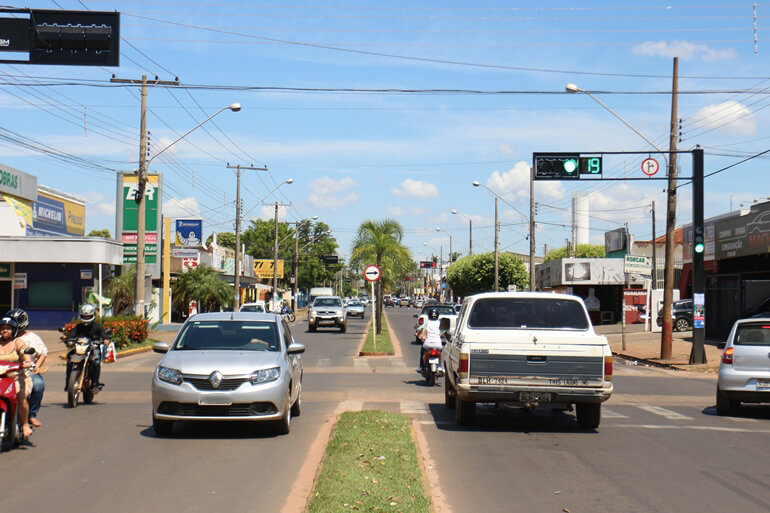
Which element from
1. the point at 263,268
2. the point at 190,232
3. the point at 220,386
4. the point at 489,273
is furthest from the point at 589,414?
the point at 263,268

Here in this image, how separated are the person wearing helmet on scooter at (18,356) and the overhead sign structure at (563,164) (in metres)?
18.0

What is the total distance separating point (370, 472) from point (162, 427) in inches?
158

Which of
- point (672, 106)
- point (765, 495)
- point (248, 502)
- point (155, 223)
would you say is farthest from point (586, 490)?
point (155, 223)

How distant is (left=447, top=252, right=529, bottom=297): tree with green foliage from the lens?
267 feet

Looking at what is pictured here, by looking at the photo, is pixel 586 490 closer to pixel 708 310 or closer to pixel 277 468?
pixel 277 468

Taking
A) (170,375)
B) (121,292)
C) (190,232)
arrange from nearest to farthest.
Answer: (170,375) < (121,292) < (190,232)

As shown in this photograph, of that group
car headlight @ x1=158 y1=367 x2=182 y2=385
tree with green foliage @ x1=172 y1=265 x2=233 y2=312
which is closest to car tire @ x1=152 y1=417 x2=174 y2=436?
car headlight @ x1=158 y1=367 x2=182 y2=385

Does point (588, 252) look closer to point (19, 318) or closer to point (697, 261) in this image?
point (697, 261)

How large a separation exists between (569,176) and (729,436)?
14132mm

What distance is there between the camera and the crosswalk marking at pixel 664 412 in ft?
48.0

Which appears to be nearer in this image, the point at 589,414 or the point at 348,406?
the point at 589,414

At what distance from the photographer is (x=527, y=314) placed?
13.1m

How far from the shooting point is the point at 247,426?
1262cm

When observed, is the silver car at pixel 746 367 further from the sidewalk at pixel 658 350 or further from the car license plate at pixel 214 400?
the sidewalk at pixel 658 350
